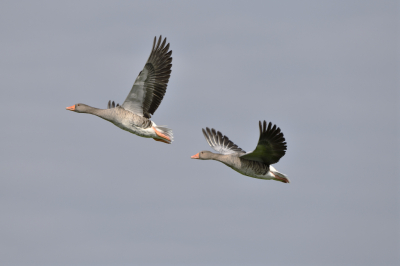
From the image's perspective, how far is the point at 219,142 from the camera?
21578mm

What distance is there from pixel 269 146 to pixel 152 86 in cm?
429

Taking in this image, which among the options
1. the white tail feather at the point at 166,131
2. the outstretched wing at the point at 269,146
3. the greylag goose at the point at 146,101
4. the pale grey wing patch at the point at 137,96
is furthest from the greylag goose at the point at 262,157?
the pale grey wing patch at the point at 137,96

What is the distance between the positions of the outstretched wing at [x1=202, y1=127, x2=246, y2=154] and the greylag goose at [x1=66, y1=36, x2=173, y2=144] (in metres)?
1.96

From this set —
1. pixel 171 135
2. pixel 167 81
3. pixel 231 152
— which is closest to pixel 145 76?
pixel 167 81

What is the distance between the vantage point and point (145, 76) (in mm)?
19500

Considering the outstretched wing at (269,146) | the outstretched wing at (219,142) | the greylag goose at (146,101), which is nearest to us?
the outstretched wing at (269,146)

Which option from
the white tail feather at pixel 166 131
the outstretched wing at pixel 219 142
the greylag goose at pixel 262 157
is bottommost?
the greylag goose at pixel 262 157

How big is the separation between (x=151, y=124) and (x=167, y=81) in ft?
4.69

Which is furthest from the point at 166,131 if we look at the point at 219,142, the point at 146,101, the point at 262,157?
the point at 262,157

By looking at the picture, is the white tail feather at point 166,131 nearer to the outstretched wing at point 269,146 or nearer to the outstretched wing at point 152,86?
the outstretched wing at point 152,86

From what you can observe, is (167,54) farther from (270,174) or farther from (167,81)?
(270,174)

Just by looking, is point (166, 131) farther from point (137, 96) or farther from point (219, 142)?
point (219, 142)

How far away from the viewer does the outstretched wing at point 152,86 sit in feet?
64.4

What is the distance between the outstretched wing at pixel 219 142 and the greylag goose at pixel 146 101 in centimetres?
196
